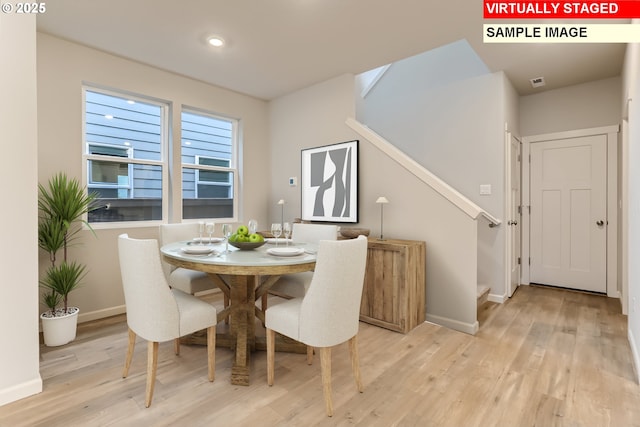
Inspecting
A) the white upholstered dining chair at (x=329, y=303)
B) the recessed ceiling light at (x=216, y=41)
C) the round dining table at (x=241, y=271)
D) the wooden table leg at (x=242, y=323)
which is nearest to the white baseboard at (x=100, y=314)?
the round dining table at (x=241, y=271)

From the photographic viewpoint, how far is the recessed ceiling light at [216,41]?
2.88 m

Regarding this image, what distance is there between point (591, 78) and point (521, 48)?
149 centimetres

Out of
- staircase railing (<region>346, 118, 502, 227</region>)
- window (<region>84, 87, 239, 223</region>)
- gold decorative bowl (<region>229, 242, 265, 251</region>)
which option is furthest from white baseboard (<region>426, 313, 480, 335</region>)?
window (<region>84, 87, 239, 223</region>)

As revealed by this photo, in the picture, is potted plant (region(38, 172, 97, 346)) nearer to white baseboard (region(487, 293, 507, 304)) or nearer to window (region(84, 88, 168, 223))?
window (region(84, 88, 168, 223))

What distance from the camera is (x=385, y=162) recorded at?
334 cm

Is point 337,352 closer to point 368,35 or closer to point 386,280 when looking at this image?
point 386,280

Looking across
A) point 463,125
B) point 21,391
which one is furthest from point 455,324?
point 21,391

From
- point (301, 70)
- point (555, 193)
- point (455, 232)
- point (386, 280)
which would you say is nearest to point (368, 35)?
point (301, 70)

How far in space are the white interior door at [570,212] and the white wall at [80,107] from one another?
449cm

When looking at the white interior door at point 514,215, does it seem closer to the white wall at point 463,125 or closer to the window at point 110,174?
the white wall at point 463,125

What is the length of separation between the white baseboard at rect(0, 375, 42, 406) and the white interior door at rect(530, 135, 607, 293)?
16.9 ft

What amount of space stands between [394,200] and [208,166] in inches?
94.9

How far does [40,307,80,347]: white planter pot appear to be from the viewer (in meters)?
2.46

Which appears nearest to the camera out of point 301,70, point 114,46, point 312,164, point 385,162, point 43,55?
point 43,55
